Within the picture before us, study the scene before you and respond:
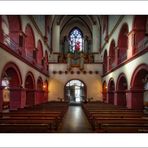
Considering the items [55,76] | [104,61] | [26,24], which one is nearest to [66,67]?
[55,76]

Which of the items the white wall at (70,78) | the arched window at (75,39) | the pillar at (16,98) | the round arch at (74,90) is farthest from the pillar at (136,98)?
the arched window at (75,39)

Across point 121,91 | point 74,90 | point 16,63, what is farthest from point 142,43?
point 74,90

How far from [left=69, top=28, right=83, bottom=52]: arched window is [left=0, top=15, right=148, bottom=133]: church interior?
16cm

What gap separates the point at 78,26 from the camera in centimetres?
3912

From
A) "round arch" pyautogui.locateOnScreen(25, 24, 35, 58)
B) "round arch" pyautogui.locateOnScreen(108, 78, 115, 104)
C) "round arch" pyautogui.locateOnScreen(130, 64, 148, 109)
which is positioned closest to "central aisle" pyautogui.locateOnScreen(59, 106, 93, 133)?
"round arch" pyautogui.locateOnScreen(130, 64, 148, 109)

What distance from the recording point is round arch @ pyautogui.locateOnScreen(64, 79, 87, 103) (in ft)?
104

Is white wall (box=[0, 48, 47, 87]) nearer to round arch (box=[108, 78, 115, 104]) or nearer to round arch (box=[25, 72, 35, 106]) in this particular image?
round arch (box=[25, 72, 35, 106])

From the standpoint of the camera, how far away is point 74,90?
105 ft

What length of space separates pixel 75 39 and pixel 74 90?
34.5 feet

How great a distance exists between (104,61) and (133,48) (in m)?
14.2

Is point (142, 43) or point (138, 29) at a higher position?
point (138, 29)

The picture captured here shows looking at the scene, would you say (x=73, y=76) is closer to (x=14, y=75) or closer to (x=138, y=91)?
(x=14, y=75)
